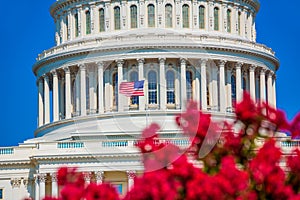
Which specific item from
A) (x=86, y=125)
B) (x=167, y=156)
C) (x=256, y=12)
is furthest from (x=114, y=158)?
(x=167, y=156)

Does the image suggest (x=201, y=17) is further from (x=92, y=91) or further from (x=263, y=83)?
(x=92, y=91)

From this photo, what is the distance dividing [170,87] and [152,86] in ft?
5.26

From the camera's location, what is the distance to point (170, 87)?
106 m

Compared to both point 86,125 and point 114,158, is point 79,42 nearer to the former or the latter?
point 86,125

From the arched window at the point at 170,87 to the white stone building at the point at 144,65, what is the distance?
0.29ft

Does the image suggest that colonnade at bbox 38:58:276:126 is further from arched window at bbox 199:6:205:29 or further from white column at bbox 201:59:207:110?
arched window at bbox 199:6:205:29

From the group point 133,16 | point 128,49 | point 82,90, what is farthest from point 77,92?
point 133,16

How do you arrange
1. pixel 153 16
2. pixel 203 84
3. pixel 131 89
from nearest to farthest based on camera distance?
pixel 131 89, pixel 203 84, pixel 153 16

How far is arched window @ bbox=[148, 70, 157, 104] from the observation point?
106 metres

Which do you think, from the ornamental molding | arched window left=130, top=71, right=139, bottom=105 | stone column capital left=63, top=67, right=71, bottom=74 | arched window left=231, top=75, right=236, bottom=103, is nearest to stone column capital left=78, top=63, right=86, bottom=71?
the ornamental molding

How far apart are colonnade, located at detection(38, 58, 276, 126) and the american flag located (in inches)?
188

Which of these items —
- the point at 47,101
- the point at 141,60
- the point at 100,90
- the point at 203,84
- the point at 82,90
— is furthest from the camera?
the point at 47,101

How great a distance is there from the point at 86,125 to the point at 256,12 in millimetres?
23079

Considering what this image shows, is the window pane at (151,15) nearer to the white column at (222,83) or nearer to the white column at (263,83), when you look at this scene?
the white column at (222,83)
